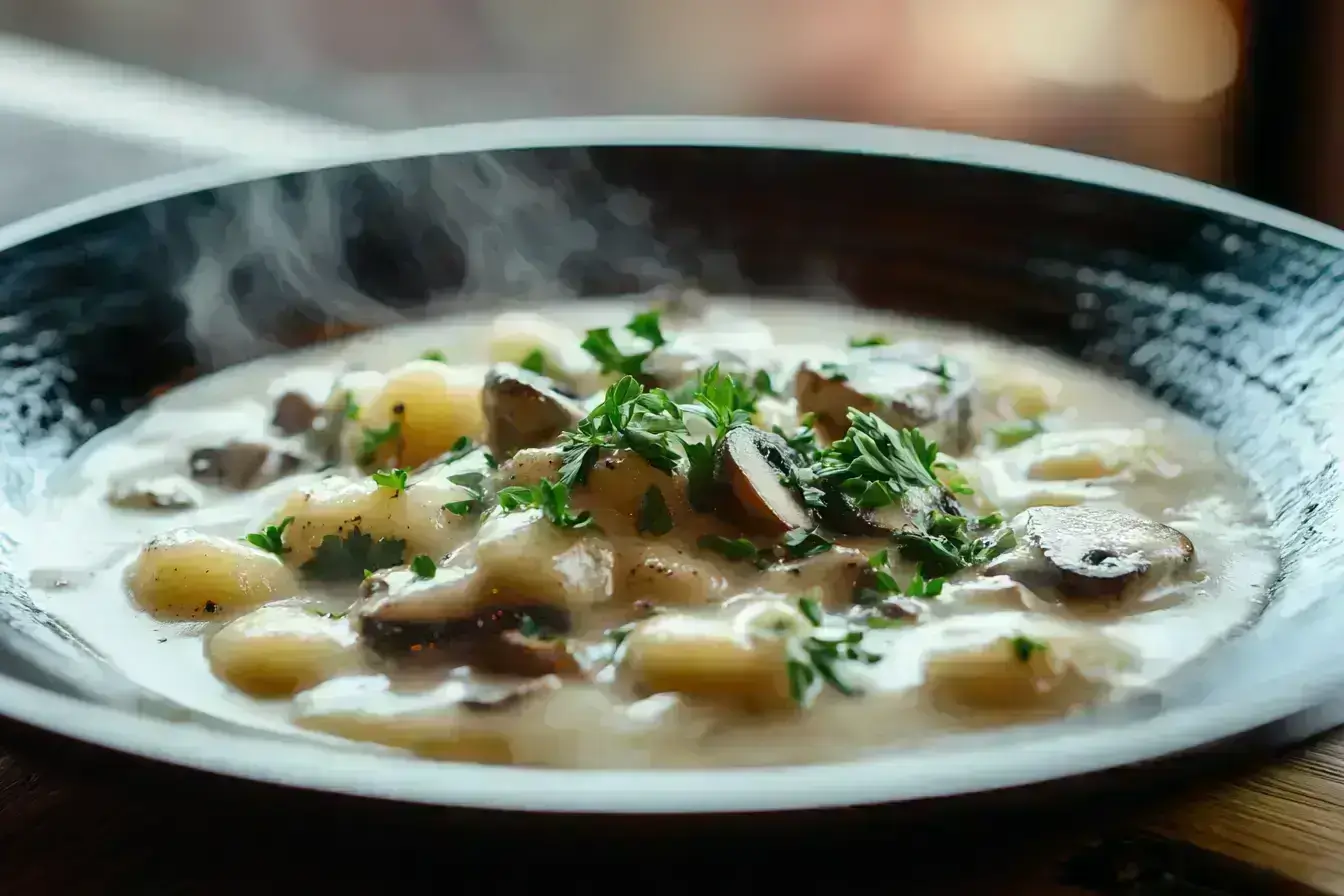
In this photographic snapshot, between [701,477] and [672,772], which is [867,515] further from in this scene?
[672,772]

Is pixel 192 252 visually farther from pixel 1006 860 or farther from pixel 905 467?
pixel 1006 860

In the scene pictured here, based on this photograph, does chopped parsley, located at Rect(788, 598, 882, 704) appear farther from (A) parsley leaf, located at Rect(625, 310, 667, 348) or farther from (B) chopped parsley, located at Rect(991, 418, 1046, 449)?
(A) parsley leaf, located at Rect(625, 310, 667, 348)

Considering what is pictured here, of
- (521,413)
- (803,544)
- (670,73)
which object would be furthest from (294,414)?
(670,73)

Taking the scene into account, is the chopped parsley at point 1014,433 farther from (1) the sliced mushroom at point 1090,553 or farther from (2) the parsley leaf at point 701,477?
(2) the parsley leaf at point 701,477

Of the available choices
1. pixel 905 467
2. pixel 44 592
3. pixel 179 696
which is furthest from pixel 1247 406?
pixel 44 592

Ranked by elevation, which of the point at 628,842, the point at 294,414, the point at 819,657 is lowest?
the point at 628,842

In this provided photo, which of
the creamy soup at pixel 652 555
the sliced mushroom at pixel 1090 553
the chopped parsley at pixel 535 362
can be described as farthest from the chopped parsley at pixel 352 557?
the sliced mushroom at pixel 1090 553

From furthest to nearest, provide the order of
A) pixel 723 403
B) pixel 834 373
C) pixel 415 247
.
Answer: pixel 415 247, pixel 834 373, pixel 723 403
